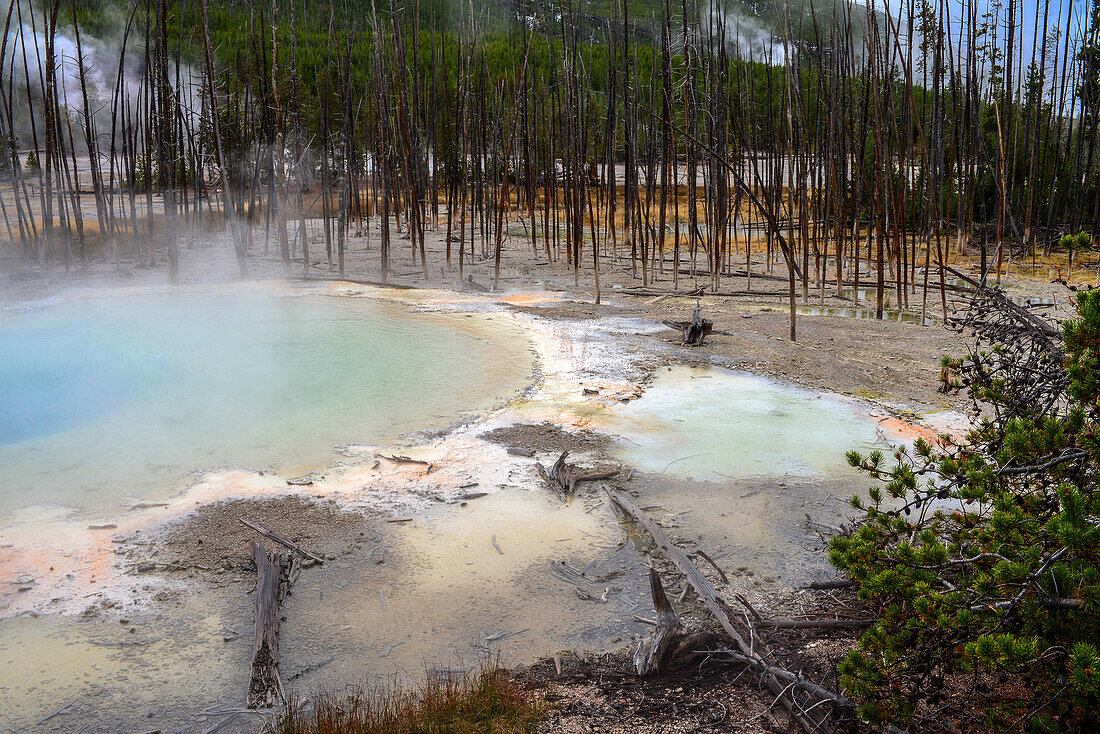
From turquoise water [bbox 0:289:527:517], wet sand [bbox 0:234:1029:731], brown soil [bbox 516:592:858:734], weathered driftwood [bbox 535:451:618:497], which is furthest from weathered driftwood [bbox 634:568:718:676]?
turquoise water [bbox 0:289:527:517]

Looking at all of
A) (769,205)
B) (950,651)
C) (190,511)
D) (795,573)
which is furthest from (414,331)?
(950,651)

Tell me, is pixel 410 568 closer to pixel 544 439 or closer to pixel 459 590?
pixel 459 590

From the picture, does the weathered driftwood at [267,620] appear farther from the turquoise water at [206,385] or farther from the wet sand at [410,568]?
the turquoise water at [206,385]

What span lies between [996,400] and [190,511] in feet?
10.6

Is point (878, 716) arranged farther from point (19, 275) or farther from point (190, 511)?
point (19, 275)

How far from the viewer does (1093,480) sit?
190 centimetres

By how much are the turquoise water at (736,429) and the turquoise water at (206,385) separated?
113cm

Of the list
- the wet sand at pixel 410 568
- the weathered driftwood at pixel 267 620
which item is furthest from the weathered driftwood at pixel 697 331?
the weathered driftwood at pixel 267 620

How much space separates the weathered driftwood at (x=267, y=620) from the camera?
2447mm

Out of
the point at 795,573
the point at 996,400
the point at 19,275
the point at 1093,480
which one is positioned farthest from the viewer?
the point at 19,275

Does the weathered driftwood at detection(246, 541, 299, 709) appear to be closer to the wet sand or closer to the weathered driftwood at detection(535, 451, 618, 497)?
A: the wet sand

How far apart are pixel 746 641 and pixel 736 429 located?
2499 mm

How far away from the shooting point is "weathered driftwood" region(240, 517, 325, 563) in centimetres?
329

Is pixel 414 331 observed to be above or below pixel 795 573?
above
